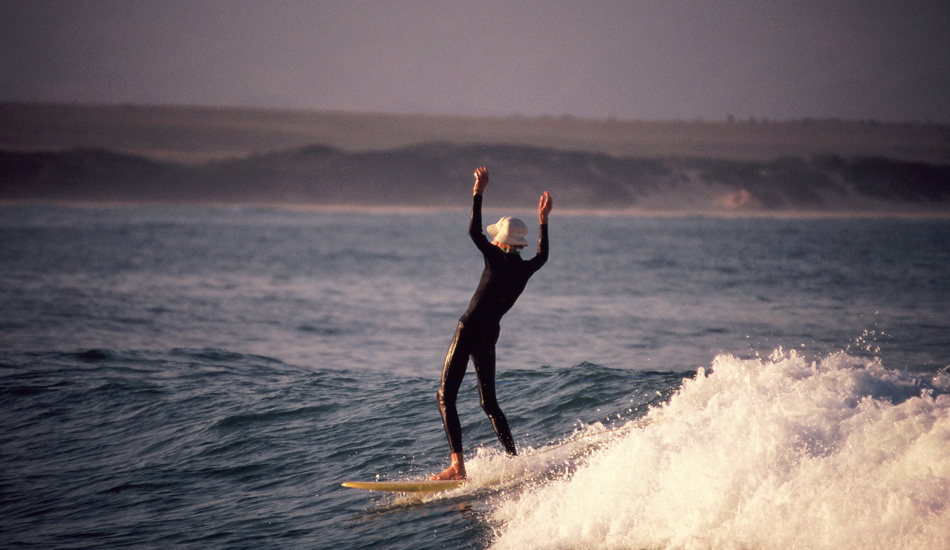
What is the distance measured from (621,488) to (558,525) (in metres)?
0.52

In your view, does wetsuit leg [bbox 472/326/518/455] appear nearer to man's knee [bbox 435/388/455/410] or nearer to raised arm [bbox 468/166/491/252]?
man's knee [bbox 435/388/455/410]

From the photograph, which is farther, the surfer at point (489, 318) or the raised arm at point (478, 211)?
the surfer at point (489, 318)

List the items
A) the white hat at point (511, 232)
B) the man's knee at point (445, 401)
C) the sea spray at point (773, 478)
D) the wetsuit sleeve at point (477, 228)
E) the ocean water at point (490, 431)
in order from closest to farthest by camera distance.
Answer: the sea spray at point (773, 478) < the ocean water at point (490, 431) < the wetsuit sleeve at point (477, 228) < the white hat at point (511, 232) < the man's knee at point (445, 401)

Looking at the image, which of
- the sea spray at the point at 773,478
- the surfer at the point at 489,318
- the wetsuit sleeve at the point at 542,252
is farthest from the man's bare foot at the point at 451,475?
the wetsuit sleeve at the point at 542,252

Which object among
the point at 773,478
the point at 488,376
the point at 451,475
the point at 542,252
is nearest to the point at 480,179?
the point at 542,252

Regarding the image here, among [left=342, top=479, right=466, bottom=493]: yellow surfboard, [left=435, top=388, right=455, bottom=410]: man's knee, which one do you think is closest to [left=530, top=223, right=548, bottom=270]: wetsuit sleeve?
[left=435, top=388, right=455, bottom=410]: man's knee

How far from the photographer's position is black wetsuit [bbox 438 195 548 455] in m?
6.61

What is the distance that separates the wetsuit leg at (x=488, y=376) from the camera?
6779 millimetres

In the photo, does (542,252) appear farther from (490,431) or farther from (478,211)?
(490,431)

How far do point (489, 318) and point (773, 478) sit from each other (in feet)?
8.98

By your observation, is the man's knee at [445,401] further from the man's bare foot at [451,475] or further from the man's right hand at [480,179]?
the man's right hand at [480,179]

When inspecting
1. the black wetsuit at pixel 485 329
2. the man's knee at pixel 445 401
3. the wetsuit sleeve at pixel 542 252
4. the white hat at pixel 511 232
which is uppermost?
the white hat at pixel 511 232

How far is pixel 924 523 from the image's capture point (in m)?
4.16

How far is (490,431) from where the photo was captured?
345 inches
